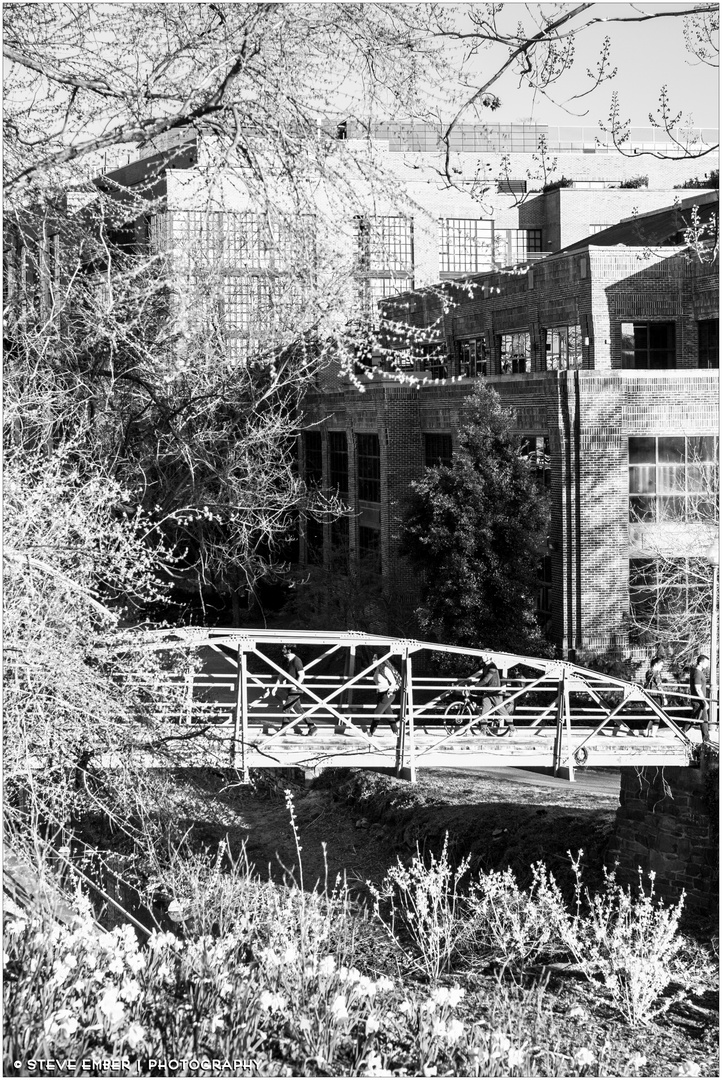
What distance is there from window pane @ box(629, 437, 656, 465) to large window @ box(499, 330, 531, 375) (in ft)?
22.9

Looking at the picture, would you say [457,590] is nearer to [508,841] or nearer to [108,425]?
[508,841]

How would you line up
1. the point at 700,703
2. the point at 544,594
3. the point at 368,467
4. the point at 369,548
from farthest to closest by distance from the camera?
the point at 368,467
the point at 369,548
the point at 544,594
the point at 700,703

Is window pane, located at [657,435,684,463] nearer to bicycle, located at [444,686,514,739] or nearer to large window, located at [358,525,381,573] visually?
bicycle, located at [444,686,514,739]

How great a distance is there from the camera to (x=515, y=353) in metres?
35.5

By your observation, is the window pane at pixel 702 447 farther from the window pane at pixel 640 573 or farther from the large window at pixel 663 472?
the window pane at pixel 640 573

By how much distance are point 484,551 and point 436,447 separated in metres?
8.25

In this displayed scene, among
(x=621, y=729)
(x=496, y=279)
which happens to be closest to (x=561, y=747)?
(x=621, y=729)

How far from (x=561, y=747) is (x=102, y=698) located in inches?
292

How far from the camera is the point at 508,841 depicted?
19.5 meters

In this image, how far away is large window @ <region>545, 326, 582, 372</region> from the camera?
104 feet

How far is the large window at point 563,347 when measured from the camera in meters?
31.5

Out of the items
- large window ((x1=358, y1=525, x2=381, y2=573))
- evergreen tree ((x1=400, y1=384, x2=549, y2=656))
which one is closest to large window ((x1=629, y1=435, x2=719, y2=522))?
evergreen tree ((x1=400, y1=384, x2=549, y2=656))

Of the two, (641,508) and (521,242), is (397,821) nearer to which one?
(641,508)

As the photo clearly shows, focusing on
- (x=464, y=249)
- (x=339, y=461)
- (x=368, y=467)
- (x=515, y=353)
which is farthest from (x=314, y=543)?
(x=464, y=249)
